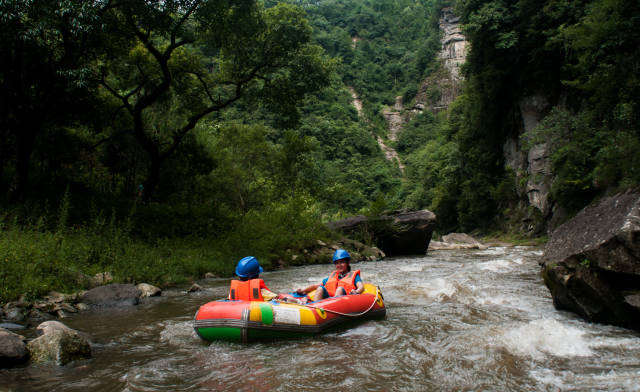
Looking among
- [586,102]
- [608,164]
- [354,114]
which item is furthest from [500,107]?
[354,114]

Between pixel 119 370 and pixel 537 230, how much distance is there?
2311 cm

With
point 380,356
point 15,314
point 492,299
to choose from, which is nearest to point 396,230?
point 492,299

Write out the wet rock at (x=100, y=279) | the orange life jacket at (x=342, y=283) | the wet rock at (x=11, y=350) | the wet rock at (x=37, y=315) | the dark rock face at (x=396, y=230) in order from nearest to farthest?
the wet rock at (x=11, y=350), the wet rock at (x=37, y=315), the orange life jacket at (x=342, y=283), the wet rock at (x=100, y=279), the dark rock face at (x=396, y=230)

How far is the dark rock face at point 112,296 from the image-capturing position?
694cm

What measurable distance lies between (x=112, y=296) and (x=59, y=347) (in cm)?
322

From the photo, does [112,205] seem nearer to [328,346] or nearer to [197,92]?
[197,92]

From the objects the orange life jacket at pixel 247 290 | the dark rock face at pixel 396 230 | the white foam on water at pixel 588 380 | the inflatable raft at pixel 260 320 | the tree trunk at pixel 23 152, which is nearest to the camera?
the white foam on water at pixel 588 380

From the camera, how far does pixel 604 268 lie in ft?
15.0

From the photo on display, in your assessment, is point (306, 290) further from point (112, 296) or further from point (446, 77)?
point (446, 77)

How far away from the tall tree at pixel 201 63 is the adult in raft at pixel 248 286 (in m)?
8.49

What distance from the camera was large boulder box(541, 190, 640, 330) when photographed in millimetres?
4422

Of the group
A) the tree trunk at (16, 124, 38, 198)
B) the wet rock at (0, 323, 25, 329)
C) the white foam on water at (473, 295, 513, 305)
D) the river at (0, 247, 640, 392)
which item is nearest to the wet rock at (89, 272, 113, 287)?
the river at (0, 247, 640, 392)

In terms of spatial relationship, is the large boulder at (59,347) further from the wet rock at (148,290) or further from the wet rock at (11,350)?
the wet rock at (148,290)

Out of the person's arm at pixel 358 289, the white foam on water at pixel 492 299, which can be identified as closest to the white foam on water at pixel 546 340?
the white foam on water at pixel 492 299
